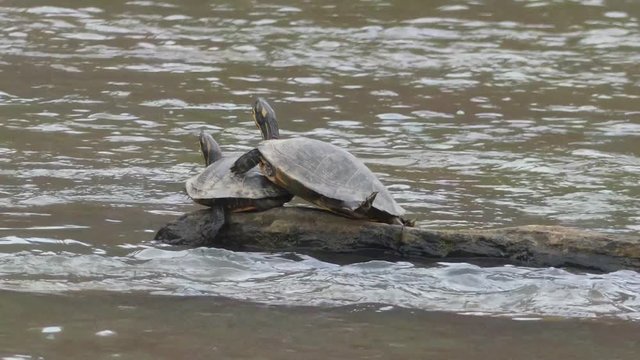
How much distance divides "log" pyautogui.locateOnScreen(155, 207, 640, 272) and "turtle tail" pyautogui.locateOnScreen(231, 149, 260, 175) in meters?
0.28

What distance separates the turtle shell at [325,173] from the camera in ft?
25.0

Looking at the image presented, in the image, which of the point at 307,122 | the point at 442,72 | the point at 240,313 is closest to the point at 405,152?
the point at 307,122

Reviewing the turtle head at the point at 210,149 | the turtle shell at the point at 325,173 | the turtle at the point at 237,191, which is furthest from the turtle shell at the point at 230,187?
the turtle head at the point at 210,149

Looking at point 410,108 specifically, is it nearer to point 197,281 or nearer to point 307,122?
point 307,122

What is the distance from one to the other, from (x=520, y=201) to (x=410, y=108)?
11.5 feet

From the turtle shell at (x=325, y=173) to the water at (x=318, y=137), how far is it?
395 millimetres

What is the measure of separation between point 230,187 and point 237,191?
0.26 feet

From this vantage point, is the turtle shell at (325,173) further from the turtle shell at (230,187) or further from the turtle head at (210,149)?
the turtle head at (210,149)

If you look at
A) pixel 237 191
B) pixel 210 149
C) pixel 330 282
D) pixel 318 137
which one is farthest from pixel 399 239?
pixel 318 137

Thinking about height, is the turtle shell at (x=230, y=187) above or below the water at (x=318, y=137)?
above

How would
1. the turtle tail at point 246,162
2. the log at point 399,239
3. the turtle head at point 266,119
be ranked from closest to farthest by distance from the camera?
the log at point 399,239
the turtle tail at point 246,162
the turtle head at point 266,119

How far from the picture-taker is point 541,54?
15.7m

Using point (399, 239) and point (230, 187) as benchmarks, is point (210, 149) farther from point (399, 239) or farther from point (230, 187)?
point (399, 239)

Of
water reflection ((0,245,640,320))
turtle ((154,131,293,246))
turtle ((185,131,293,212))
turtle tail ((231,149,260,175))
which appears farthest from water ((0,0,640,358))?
turtle tail ((231,149,260,175))
